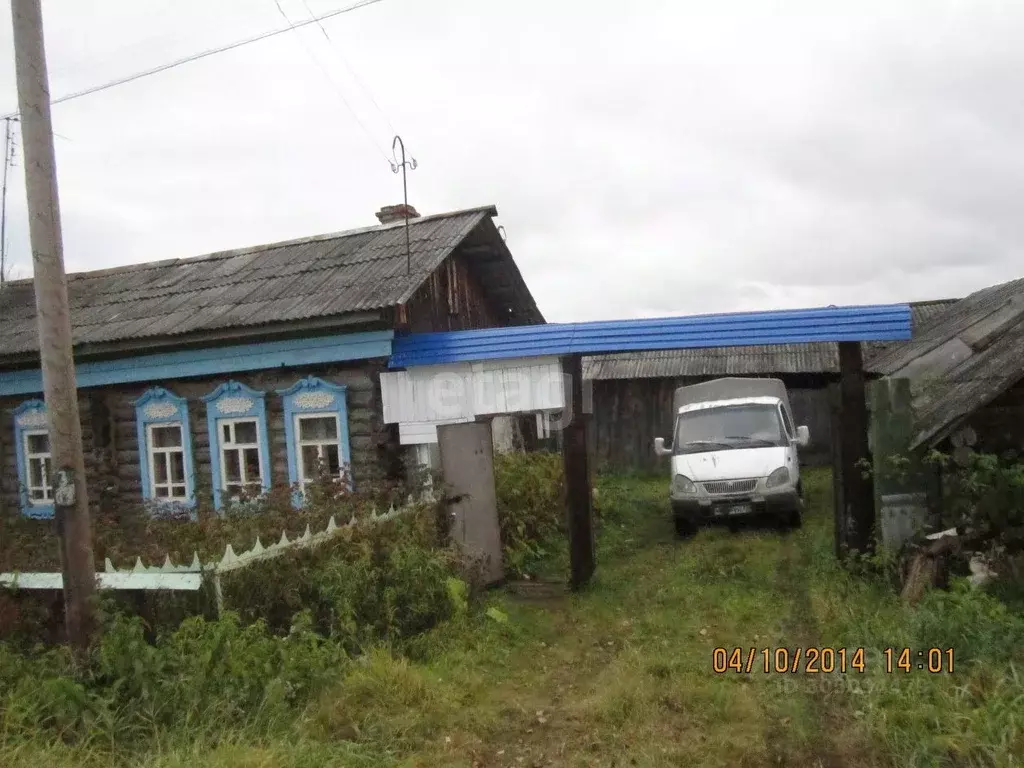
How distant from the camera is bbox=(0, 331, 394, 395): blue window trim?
405 inches

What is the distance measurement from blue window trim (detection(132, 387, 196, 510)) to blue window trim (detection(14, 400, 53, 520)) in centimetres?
186

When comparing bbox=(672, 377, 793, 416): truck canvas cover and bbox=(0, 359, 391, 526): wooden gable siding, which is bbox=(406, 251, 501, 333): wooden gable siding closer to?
bbox=(0, 359, 391, 526): wooden gable siding

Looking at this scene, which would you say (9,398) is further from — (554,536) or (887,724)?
(887,724)

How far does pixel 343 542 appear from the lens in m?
6.87

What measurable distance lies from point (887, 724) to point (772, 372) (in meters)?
14.8

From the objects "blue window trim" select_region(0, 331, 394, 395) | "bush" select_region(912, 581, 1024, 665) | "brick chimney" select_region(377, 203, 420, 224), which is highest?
"brick chimney" select_region(377, 203, 420, 224)

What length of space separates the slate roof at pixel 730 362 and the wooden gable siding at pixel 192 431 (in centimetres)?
939

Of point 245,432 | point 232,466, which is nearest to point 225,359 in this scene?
point 245,432

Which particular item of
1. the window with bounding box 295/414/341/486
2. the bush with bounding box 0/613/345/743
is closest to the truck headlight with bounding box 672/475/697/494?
the window with bounding box 295/414/341/486

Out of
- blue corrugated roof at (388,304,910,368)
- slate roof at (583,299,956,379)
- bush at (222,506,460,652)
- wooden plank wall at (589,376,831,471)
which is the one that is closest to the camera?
bush at (222,506,460,652)

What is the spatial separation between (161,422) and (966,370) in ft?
34.9

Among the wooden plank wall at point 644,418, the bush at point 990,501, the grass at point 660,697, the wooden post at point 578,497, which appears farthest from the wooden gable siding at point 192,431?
the wooden plank wall at point 644,418

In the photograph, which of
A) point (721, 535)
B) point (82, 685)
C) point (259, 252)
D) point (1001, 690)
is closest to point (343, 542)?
point (82, 685)

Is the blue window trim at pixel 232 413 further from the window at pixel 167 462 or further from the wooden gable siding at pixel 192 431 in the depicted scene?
the window at pixel 167 462
